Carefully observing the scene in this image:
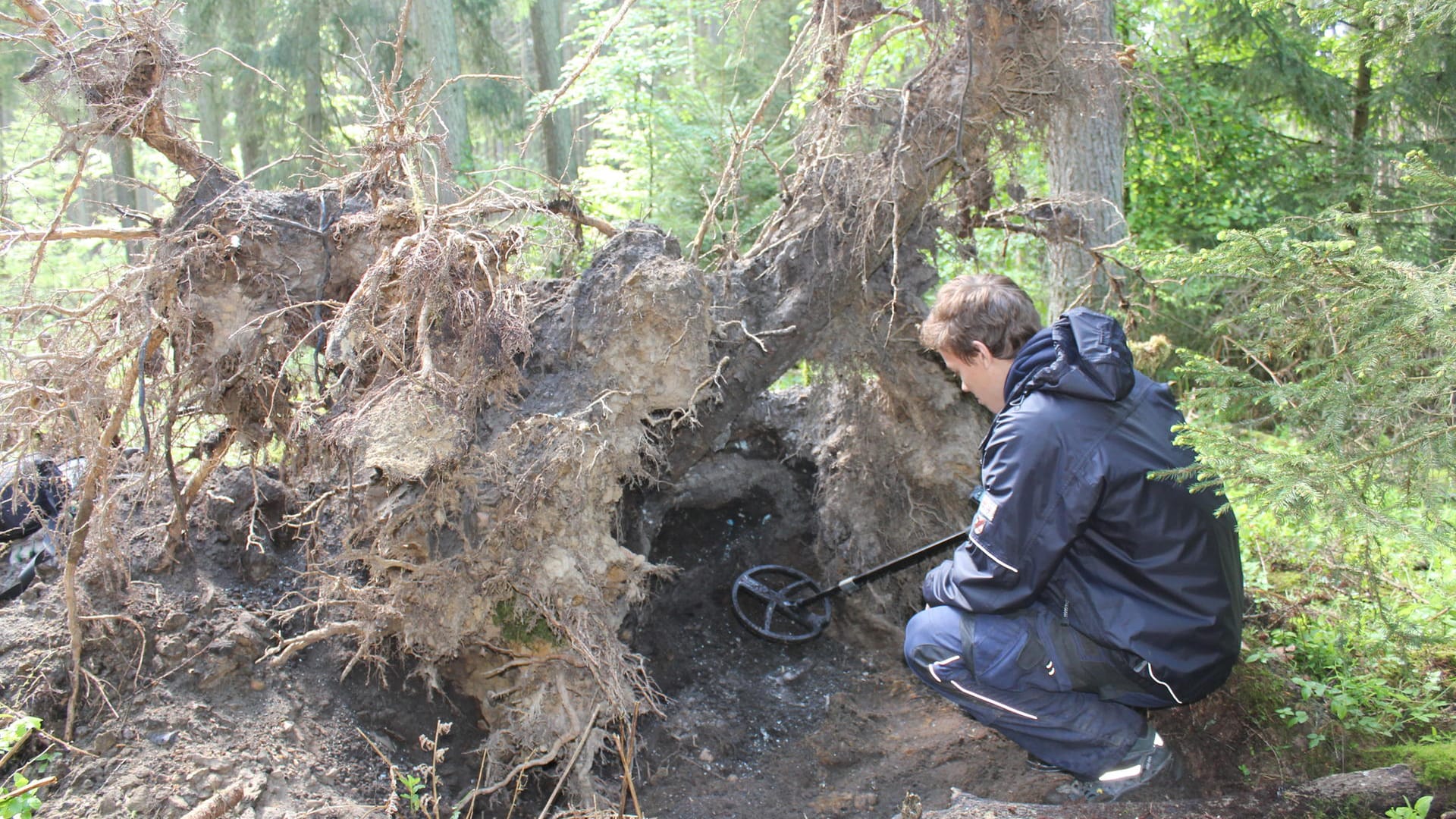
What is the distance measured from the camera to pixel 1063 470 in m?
2.28

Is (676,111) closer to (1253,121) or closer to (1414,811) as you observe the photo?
(1253,121)

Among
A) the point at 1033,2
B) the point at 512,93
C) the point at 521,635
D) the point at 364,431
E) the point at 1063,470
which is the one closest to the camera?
the point at 1063,470

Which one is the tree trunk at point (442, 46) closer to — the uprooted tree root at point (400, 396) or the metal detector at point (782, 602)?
the uprooted tree root at point (400, 396)

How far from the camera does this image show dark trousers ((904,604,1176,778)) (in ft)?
8.14

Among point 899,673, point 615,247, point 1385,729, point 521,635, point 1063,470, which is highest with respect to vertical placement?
point 615,247

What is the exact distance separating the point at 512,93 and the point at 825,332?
9033mm

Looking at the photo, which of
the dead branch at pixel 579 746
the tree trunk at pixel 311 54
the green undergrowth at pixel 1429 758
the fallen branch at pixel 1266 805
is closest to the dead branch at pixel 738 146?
the dead branch at pixel 579 746

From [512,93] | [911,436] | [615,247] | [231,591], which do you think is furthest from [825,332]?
[512,93]

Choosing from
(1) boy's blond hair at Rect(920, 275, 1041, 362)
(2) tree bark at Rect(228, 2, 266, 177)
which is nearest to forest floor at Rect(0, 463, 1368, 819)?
(1) boy's blond hair at Rect(920, 275, 1041, 362)

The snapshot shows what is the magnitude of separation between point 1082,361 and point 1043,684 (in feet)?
3.17

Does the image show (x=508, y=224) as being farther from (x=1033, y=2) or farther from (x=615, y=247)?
(x=1033, y=2)

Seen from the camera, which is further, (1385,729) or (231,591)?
(231,591)

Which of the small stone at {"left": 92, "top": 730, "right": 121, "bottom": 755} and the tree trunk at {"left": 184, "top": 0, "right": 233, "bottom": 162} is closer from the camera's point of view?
the small stone at {"left": 92, "top": 730, "right": 121, "bottom": 755}

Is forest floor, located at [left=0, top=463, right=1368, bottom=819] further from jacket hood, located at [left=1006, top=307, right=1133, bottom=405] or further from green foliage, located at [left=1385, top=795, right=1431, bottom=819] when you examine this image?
jacket hood, located at [left=1006, top=307, right=1133, bottom=405]
